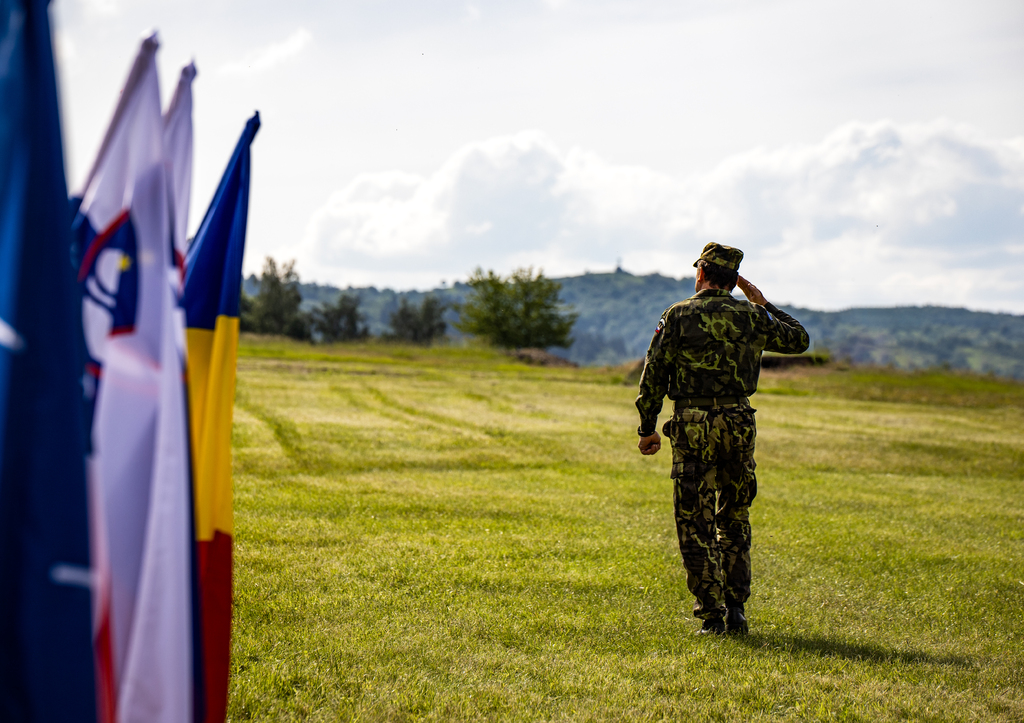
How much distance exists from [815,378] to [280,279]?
62.0 metres

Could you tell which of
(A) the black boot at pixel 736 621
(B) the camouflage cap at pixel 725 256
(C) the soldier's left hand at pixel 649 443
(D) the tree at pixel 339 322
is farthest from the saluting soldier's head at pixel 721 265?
(D) the tree at pixel 339 322

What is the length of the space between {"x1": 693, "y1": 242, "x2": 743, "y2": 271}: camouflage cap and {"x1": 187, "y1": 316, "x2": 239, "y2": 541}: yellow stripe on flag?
367cm

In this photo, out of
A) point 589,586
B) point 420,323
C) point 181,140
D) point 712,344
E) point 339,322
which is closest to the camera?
point 181,140

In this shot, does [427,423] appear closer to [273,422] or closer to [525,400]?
[273,422]

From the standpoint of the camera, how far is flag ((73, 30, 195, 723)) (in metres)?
2.29

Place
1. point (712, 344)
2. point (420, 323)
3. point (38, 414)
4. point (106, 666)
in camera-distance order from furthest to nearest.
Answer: point (420, 323), point (712, 344), point (106, 666), point (38, 414)

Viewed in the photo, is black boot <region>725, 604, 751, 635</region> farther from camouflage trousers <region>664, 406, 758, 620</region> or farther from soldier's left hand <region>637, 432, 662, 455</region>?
soldier's left hand <region>637, 432, 662, 455</region>

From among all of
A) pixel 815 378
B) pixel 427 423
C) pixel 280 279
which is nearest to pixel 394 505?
pixel 427 423

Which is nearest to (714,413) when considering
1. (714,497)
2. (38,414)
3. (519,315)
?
(714,497)

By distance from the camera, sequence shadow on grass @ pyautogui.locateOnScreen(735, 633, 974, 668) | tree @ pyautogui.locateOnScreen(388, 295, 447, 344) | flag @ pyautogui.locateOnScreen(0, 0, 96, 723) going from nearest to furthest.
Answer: flag @ pyautogui.locateOnScreen(0, 0, 96, 723) < shadow on grass @ pyautogui.locateOnScreen(735, 633, 974, 668) < tree @ pyautogui.locateOnScreen(388, 295, 447, 344)

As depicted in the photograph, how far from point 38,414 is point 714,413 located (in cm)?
437

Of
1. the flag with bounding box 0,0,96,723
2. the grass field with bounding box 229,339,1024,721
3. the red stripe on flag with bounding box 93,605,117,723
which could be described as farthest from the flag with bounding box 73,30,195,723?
the grass field with bounding box 229,339,1024,721

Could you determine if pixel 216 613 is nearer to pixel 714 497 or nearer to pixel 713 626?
pixel 714 497

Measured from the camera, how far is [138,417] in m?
2.39
